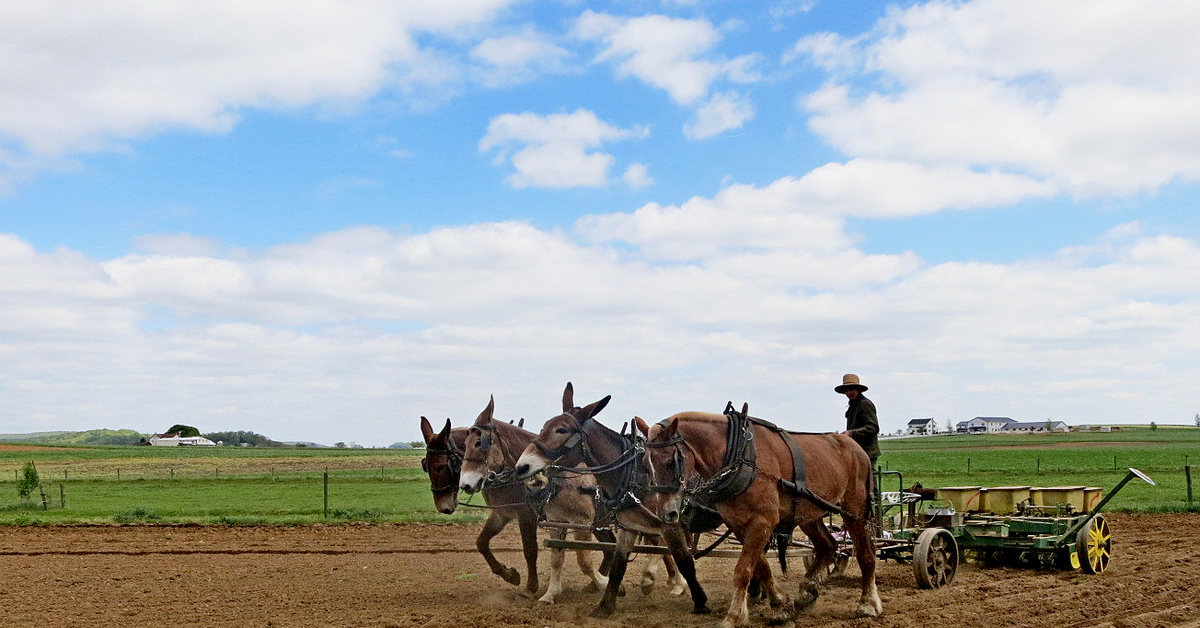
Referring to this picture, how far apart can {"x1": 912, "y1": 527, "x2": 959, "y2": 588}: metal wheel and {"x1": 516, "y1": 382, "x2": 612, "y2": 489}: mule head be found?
4479 mm

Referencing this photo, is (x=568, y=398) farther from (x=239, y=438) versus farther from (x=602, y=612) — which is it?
(x=239, y=438)

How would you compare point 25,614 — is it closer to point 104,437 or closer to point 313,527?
point 313,527

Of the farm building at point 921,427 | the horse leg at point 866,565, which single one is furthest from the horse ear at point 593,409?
the farm building at point 921,427

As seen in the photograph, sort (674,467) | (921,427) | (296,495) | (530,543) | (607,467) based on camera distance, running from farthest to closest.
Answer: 1. (921,427)
2. (296,495)
3. (530,543)
4. (607,467)
5. (674,467)

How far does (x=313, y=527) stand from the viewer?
71.3 ft

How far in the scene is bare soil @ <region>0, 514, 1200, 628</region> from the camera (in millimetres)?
9891

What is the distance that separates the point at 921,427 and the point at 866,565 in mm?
175068

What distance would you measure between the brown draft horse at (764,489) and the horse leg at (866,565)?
0.03ft

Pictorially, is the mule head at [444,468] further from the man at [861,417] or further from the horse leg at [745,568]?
the man at [861,417]

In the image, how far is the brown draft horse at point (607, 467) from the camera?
9664 mm

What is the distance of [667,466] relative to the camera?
9.23 metres

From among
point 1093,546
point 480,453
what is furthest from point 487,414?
point 1093,546

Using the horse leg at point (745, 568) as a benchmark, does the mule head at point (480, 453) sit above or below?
above

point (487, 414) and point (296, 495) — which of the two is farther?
point (296, 495)
